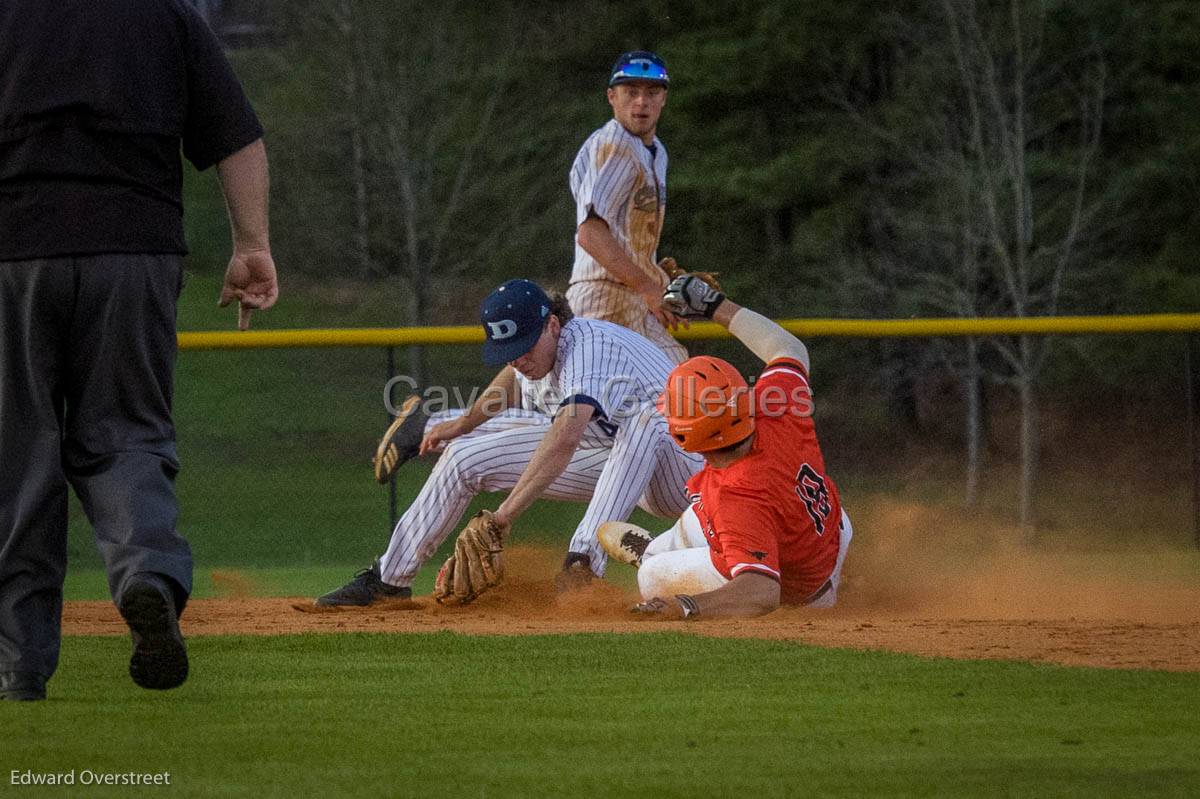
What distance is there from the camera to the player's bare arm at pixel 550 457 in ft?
22.9

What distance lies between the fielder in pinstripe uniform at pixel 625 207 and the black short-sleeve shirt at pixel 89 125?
361 centimetres

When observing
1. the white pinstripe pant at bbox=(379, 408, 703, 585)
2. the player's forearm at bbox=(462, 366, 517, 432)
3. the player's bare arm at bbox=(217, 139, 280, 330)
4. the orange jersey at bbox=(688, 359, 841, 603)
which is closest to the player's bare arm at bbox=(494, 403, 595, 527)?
the white pinstripe pant at bbox=(379, 408, 703, 585)

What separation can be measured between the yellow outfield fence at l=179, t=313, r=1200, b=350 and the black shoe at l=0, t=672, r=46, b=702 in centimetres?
555

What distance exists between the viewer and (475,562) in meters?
7.11

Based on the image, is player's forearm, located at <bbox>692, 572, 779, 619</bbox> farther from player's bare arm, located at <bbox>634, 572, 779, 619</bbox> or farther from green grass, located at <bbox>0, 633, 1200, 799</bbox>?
green grass, located at <bbox>0, 633, 1200, 799</bbox>

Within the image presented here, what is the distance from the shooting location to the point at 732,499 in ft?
19.7

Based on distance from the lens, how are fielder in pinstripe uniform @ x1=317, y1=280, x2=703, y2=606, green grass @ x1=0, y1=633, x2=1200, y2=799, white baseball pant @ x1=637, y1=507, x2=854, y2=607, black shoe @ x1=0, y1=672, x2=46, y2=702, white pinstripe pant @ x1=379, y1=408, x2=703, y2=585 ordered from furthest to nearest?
white pinstripe pant @ x1=379, y1=408, x2=703, y2=585
fielder in pinstripe uniform @ x1=317, y1=280, x2=703, y2=606
white baseball pant @ x1=637, y1=507, x2=854, y2=607
black shoe @ x1=0, y1=672, x2=46, y2=702
green grass @ x1=0, y1=633, x2=1200, y2=799

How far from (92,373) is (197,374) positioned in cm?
1760

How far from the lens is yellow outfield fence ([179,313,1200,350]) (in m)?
9.80

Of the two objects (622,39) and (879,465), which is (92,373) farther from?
(622,39)

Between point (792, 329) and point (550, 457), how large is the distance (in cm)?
296

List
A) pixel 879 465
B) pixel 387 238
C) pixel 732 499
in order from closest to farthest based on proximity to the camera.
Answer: pixel 732 499 < pixel 879 465 < pixel 387 238

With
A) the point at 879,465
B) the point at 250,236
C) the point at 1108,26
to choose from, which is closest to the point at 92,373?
the point at 250,236


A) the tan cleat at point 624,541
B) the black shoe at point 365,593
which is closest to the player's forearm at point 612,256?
the tan cleat at point 624,541
